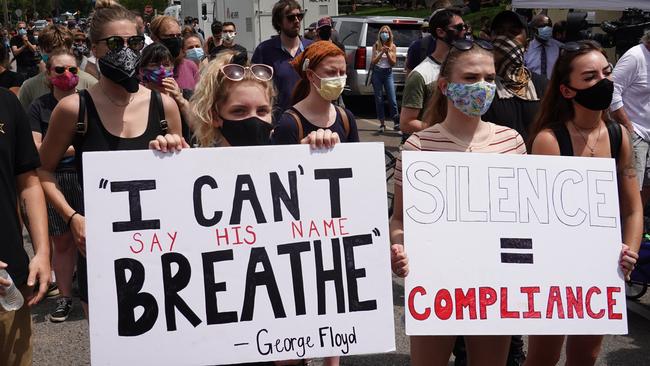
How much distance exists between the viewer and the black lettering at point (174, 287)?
2637mm

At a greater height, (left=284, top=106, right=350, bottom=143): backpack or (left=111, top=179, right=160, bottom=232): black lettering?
(left=284, top=106, right=350, bottom=143): backpack

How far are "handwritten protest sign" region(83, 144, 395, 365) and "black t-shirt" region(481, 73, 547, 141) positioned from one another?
141 centimetres

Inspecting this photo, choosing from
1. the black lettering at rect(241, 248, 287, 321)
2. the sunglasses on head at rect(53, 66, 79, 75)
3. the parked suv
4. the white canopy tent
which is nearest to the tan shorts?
the black lettering at rect(241, 248, 287, 321)

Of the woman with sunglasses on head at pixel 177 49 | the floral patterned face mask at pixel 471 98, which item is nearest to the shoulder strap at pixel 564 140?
the floral patterned face mask at pixel 471 98

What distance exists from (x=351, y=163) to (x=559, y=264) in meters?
0.87

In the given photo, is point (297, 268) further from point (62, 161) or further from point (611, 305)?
point (62, 161)

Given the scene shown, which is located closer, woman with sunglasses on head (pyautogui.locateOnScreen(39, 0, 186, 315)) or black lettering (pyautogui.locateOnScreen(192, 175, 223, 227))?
black lettering (pyautogui.locateOnScreen(192, 175, 223, 227))

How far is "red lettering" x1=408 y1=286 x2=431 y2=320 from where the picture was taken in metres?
2.80

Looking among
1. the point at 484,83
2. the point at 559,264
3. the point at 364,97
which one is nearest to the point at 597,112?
the point at 484,83

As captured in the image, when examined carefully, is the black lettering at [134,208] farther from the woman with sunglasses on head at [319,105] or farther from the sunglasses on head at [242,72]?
the woman with sunglasses on head at [319,105]

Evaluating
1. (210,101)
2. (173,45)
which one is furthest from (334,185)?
(173,45)

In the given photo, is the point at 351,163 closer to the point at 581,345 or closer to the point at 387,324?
the point at 387,324

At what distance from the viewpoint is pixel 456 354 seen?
4.07 metres

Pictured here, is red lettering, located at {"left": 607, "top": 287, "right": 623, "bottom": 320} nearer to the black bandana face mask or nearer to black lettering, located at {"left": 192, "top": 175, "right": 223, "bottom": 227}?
black lettering, located at {"left": 192, "top": 175, "right": 223, "bottom": 227}
